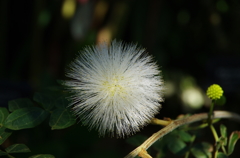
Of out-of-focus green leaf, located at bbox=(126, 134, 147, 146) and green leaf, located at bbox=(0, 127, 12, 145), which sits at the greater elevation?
out-of-focus green leaf, located at bbox=(126, 134, 147, 146)

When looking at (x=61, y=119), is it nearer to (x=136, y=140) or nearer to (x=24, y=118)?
(x=24, y=118)

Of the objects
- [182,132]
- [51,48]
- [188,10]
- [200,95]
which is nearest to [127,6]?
[188,10]

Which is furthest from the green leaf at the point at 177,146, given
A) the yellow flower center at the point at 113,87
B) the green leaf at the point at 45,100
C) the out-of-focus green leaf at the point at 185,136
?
the green leaf at the point at 45,100

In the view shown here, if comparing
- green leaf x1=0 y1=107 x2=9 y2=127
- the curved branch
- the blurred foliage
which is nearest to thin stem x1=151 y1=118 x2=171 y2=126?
the curved branch

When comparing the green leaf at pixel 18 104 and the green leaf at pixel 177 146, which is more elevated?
the green leaf at pixel 177 146

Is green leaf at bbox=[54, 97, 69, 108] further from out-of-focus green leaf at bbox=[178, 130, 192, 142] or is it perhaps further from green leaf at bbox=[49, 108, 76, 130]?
out-of-focus green leaf at bbox=[178, 130, 192, 142]

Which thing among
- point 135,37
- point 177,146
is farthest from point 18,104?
point 135,37

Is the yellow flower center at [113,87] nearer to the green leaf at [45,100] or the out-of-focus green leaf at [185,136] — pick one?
the green leaf at [45,100]
